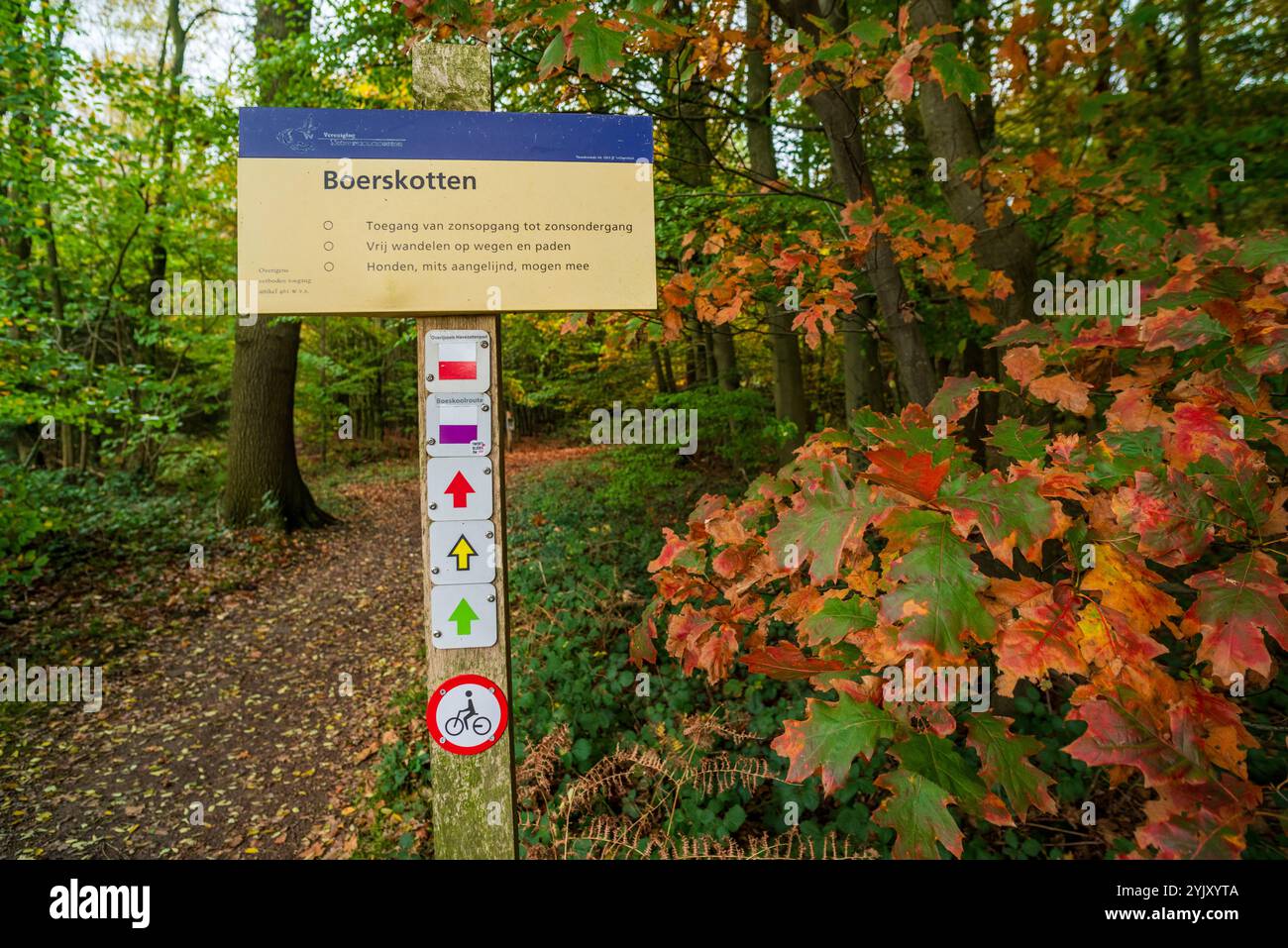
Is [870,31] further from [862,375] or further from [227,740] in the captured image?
[227,740]

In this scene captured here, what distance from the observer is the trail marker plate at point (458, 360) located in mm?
1896

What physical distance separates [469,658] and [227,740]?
12.8 ft

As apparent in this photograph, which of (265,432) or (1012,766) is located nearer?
(1012,766)

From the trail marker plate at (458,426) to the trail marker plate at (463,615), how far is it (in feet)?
1.35

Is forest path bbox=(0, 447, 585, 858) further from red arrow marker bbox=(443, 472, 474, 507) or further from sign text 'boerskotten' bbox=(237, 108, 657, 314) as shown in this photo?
sign text 'boerskotten' bbox=(237, 108, 657, 314)

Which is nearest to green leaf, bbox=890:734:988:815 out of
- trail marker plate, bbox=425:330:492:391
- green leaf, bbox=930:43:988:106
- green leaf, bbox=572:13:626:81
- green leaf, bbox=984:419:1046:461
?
green leaf, bbox=984:419:1046:461

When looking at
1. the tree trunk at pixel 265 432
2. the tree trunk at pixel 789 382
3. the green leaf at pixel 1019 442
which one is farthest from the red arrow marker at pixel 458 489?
the tree trunk at pixel 265 432

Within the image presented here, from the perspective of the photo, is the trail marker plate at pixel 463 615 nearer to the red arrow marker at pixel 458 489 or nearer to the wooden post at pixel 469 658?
the wooden post at pixel 469 658

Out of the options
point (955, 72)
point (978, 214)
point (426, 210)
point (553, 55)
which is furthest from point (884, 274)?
point (426, 210)

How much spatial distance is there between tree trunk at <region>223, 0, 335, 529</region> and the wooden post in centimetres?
837

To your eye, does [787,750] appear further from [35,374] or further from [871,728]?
[35,374]

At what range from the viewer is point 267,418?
930 centimetres

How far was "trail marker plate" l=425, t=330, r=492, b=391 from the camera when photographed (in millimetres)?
1896

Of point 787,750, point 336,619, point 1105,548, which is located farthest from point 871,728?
point 336,619
